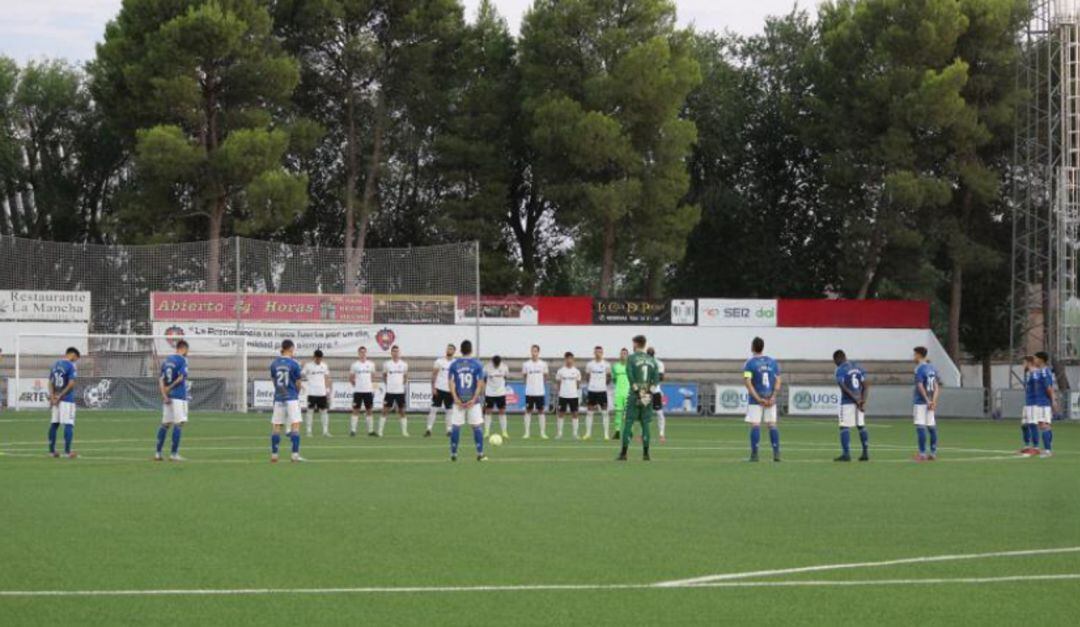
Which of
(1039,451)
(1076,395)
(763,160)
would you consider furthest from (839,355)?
(763,160)

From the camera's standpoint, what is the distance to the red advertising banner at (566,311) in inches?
2314

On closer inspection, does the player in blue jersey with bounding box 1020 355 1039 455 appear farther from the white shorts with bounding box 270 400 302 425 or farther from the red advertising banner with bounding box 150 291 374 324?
the red advertising banner with bounding box 150 291 374 324

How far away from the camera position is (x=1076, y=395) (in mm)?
54938

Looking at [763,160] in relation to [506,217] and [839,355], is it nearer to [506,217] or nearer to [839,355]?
[506,217]

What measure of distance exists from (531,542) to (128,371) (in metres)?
38.4

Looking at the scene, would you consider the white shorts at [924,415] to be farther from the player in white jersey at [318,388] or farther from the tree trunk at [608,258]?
the tree trunk at [608,258]

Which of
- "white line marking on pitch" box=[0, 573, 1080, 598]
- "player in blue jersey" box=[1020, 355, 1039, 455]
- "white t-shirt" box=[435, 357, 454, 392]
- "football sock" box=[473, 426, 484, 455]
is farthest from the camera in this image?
"white t-shirt" box=[435, 357, 454, 392]

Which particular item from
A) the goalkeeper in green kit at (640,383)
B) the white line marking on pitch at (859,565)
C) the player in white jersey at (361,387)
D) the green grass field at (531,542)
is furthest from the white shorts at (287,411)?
the white line marking on pitch at (859,565)

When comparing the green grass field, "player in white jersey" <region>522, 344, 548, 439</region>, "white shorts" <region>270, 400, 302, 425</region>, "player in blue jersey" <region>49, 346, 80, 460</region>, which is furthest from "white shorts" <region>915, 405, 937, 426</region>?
"player in blue jersey" <region>49, 346, 80, 460</region>

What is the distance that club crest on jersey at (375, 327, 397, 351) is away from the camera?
53156 mm

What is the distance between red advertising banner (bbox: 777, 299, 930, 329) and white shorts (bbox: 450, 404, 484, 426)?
3870 centimetres

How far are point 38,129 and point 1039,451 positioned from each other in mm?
50376

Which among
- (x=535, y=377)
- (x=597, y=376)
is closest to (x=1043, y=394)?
(x=597, y=376)

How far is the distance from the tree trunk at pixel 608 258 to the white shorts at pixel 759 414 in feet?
125
